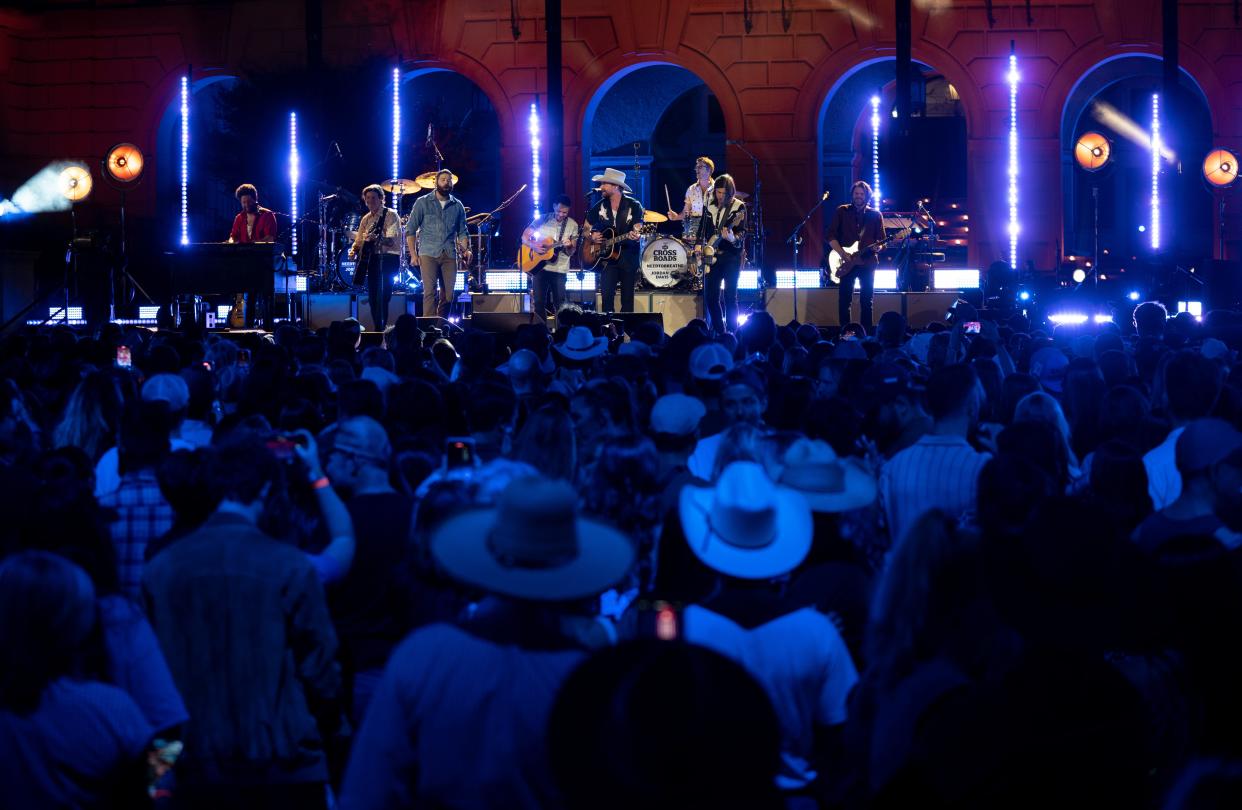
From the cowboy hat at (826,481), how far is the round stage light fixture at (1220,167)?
19.9 m

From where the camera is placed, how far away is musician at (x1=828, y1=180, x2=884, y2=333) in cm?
1672

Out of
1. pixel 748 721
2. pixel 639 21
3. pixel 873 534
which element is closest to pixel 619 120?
pixel 639 21

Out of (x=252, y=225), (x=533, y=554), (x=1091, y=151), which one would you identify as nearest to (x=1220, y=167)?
(x=1091, y=151)

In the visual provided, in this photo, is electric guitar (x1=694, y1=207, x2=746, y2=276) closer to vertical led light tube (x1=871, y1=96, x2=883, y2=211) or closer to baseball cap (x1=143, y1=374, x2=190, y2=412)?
baseball cap (x1=143, y1=374, x2=190, y2=412)

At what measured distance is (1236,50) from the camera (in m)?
22.7

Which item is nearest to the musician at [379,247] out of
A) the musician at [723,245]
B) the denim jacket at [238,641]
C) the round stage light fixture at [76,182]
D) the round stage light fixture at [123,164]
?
the musician at [723,245]

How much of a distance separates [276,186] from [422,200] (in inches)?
368

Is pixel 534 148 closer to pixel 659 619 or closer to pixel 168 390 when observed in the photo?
pixel 168 390

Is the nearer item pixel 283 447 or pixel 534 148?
pixel 283 447

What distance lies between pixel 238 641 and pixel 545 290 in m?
13.3

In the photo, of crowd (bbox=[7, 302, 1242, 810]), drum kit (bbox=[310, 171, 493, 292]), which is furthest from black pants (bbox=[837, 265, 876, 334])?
crowd (bbox=[7, 302, 1242, 810])

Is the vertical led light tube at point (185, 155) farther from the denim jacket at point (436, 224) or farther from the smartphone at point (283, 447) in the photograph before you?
the smartphone at point (283, 447)

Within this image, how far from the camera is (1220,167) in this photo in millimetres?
22328

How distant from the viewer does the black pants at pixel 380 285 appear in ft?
55.3
